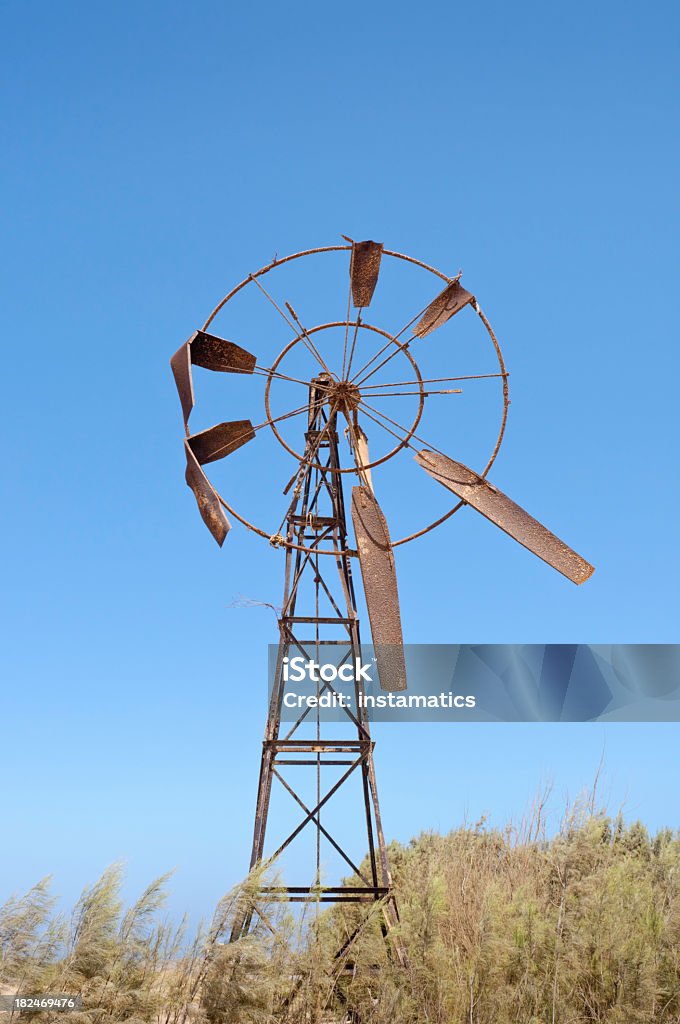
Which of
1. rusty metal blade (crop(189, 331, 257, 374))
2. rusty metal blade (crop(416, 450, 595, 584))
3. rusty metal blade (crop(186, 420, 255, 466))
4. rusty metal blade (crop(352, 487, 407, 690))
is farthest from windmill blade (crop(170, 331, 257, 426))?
rusty metal blade (crop(416, 450, 595, 584))

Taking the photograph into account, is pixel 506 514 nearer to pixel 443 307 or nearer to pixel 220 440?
pixel 443 307

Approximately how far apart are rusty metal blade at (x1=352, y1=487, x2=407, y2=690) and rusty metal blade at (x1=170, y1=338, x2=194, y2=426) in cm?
160

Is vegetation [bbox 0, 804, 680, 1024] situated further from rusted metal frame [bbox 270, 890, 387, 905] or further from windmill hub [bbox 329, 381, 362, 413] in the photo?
windmill hub [bbox 329, 381, 362, 413]

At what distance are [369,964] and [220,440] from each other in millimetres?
4357

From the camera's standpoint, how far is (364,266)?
890 centimetres

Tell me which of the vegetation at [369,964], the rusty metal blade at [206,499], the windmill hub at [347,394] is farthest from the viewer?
the windmill hub at [347,394]

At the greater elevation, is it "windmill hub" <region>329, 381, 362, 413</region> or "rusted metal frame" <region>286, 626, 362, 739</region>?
"windmill hub" <region>329, 381, 362, 413</region>

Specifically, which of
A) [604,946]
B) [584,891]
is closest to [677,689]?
[584,891]

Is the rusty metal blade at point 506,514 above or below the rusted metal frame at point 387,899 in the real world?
above

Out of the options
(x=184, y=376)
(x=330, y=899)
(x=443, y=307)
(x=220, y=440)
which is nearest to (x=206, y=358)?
(x=184, y=376)

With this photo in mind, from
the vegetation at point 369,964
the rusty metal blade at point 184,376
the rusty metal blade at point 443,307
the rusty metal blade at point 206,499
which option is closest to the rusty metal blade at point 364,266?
the rusty metal blade at point 443,307

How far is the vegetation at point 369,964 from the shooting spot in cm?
684

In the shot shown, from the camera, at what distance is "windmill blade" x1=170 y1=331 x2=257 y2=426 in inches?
337

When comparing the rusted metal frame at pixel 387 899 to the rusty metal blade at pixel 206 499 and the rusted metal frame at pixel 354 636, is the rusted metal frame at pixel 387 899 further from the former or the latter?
the rusty metal blade at pixel 206 499
